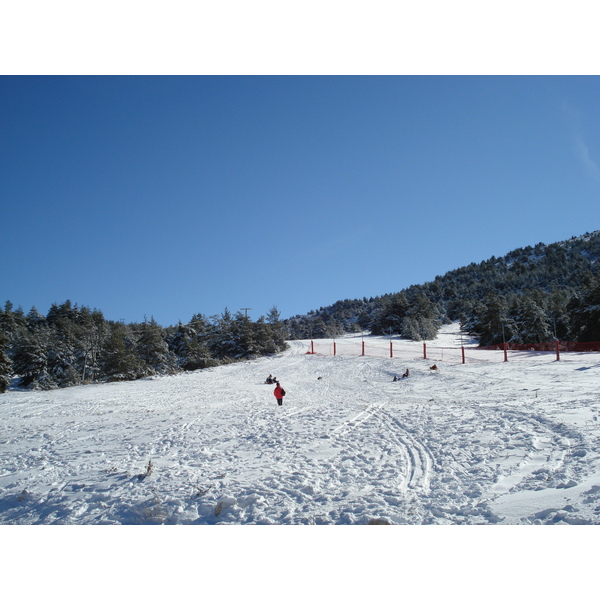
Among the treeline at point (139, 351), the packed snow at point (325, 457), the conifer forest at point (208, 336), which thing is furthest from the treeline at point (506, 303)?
the packed snow at point (325, 457)

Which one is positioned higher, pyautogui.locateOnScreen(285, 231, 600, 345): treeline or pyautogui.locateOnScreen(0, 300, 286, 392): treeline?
pyautogui.locateOnScreen(285, 231, 600, 345): treeline

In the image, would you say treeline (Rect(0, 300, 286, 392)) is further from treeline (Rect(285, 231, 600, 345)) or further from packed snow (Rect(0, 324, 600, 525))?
treeline (Rect(285, 231, 600, 345))

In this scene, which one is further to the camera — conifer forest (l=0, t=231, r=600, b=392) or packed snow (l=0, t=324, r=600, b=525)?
conifer forest (l=0, t=231, r=600, b=392)

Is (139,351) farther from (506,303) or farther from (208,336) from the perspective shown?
Result: (506,303)

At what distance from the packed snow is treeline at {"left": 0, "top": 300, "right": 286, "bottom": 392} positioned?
671 inches

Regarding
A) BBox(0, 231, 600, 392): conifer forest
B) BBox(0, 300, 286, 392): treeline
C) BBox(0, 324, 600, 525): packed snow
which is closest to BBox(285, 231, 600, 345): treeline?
BBox(0, 231, 600, 392): conifer forest

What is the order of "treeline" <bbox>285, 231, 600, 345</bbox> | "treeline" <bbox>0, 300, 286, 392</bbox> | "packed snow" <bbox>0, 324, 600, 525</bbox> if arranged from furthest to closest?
"treeline" <bbox>285, 231, 600, 345</bbox>
"treeline" <bbox>0, 300, 286, 392</bbox>
"packed snow" <bbox>0, 324, 600, 525</bbox>

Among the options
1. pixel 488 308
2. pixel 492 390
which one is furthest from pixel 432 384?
pixel 488 308

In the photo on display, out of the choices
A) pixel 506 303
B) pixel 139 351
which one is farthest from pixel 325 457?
pixel 506 303

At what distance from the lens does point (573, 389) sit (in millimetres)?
12570

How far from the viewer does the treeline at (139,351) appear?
34312 millimetres

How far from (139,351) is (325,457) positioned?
113 ft

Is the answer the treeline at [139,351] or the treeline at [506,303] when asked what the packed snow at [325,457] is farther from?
the treeline at [506,303]

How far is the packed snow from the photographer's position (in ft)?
19.4
